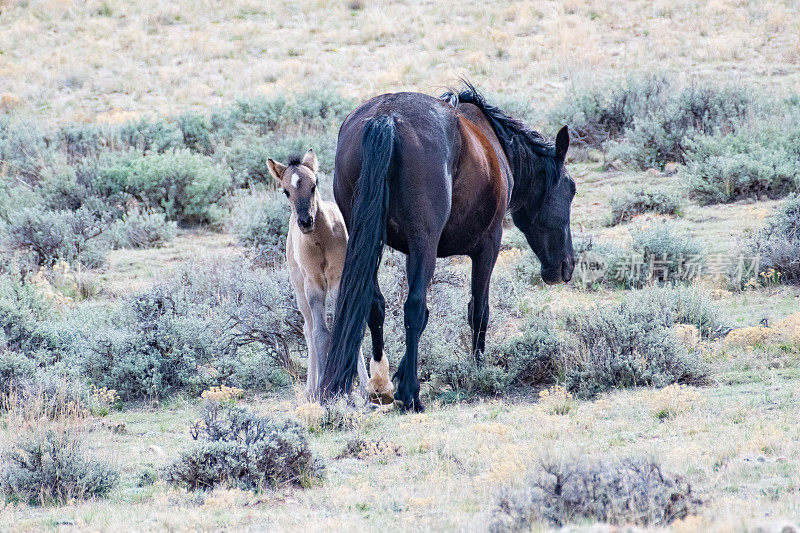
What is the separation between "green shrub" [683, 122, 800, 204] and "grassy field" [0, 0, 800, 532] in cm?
31

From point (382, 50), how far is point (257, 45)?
464 centimetres

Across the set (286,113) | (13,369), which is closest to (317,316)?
(13,369)

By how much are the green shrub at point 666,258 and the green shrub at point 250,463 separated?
650 centimetres

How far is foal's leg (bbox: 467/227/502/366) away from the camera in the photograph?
6898 mm

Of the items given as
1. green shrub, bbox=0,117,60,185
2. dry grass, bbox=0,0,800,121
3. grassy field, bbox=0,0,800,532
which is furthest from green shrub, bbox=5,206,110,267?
dry grass, bbox=0,0,800,121

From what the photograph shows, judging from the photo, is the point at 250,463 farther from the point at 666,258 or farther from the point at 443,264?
the point at 666,258

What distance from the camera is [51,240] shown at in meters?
12.2

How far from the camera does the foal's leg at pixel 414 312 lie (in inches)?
236

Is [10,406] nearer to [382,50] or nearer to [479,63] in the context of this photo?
[479,63]

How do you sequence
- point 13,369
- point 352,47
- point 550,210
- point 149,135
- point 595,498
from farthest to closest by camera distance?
point 352,47 → point 149,135 → point 550,210 → point 13,369 → point 595,498

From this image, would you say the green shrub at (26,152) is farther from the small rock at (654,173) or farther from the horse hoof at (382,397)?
the horse hoof at (382,397)

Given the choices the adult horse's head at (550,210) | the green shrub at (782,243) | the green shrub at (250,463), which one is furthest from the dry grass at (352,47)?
the green shrub at (250,463)

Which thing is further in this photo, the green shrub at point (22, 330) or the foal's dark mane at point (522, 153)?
the green shrub at point (22, 330)

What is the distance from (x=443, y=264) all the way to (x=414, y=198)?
3710 mm
